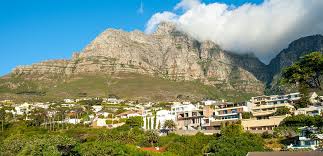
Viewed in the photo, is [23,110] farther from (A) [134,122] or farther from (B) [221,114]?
(B) [221,114]

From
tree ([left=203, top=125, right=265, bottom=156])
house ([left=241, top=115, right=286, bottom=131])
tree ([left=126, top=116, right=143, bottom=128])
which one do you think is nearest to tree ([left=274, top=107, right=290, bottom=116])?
house ([left=241, top=115, right=286, bottom=131])

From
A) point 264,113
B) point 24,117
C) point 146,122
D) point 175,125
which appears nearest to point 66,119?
point 24,117

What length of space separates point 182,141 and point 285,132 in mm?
18968

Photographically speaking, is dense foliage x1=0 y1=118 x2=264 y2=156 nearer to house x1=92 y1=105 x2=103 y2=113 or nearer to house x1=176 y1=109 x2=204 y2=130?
house x1=176 y1=109 x2=204 y2=130

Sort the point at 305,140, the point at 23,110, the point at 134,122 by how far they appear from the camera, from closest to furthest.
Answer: the point at 305,140
the point at 134,122
the point at 23,110

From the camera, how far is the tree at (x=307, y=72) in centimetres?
3672

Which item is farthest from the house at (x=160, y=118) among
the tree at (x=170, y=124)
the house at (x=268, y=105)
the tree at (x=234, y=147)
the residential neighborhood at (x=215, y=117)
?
the tree at (x=234, y=147)

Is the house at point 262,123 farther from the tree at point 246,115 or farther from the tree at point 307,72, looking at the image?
the tree at point 307,72

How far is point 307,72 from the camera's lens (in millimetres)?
37125

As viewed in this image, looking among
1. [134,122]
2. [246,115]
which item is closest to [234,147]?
[246,115]

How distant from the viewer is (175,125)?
114 m

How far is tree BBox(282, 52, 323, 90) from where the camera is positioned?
3672 centimetres

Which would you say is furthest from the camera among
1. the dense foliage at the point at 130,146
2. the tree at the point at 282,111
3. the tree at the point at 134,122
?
the tree at the point at 134,122

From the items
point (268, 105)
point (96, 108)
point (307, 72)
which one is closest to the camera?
point (307, 72)
